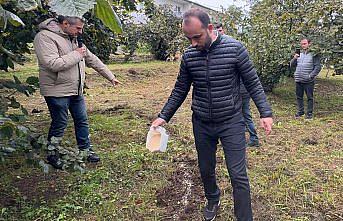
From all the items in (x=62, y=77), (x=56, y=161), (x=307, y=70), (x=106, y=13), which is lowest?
(x=307, y=70)

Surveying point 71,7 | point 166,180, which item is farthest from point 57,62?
point 71,7

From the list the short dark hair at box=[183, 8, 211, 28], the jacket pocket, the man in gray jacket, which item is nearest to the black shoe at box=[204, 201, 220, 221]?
the short dark hair at box=[183, 8, 211, 28]

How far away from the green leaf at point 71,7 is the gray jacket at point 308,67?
6900mm

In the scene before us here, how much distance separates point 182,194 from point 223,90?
1265 mm

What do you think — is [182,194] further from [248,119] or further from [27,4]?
[27,4]

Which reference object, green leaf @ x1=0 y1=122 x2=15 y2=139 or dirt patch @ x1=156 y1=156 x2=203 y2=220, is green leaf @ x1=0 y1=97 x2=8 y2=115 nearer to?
green leaf @ x1=0 y1=122 x2=15 y2=139

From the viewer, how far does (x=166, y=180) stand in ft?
13.4

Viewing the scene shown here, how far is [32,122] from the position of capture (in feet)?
20.3

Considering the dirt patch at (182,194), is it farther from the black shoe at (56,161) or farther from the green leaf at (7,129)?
the green leaf at (7,129)

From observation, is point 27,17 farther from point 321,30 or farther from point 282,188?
point 321,30

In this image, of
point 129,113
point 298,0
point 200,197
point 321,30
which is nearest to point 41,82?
point 200,197

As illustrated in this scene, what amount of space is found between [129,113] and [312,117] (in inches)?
128

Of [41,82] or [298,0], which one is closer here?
[41,82]

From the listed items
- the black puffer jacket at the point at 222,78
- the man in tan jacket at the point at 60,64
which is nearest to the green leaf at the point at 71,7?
the black puffer jacket at the point at 222,78
